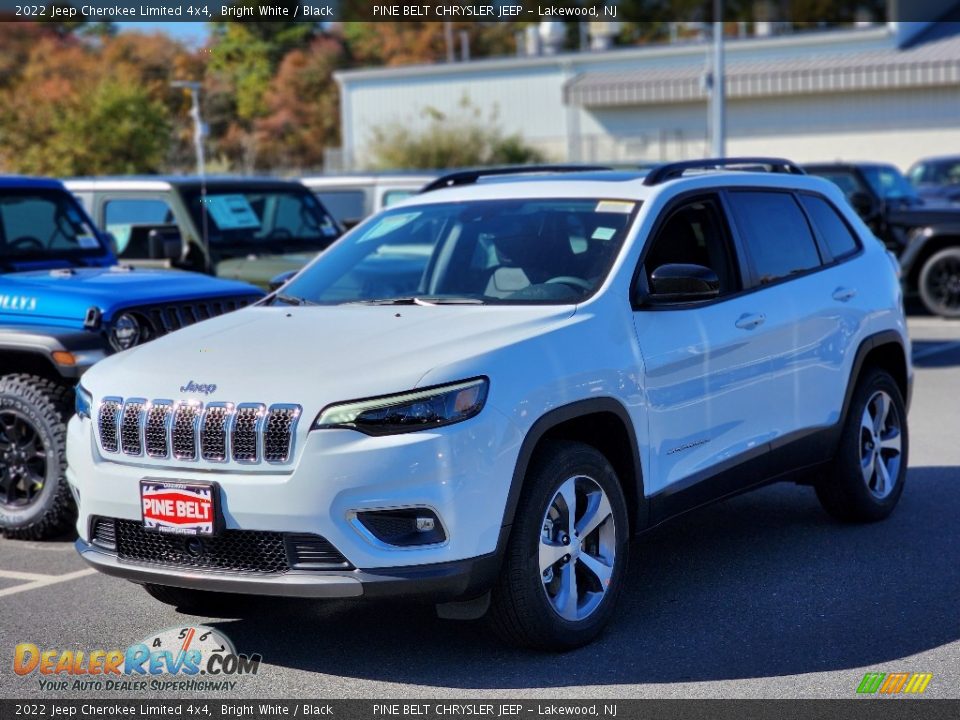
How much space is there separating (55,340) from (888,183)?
12990 mm

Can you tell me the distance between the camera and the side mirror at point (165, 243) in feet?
33.1

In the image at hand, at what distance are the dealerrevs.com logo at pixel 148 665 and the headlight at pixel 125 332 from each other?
2092 millimetres

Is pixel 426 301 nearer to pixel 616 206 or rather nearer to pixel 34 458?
pixel 616 206

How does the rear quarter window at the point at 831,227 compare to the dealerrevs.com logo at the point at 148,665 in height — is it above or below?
above

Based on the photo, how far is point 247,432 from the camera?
4.68 meters

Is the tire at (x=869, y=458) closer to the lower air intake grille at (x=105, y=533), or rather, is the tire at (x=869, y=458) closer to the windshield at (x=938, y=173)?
the lower air intake grille at (x=105, y=533)

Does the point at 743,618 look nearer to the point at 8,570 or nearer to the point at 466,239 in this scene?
the point at 466,239

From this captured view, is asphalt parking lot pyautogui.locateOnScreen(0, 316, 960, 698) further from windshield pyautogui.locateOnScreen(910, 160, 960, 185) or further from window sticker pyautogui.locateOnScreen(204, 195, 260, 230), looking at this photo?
windshield pyautogui.locateOnScreen(910, 160, 960, 185)

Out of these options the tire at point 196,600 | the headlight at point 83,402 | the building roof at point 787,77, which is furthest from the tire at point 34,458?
the building roof at point 787,77

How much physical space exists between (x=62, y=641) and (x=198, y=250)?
6.06m

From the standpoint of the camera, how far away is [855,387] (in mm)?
7074

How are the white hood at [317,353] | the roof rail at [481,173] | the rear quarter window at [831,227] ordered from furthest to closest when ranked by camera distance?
the rear quarter window at [831,227], the roof rail at [481,173], the white hood at [317,353]

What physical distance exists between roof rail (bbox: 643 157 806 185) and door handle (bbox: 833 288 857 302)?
694mm

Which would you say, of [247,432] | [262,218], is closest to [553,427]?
[247,432]
